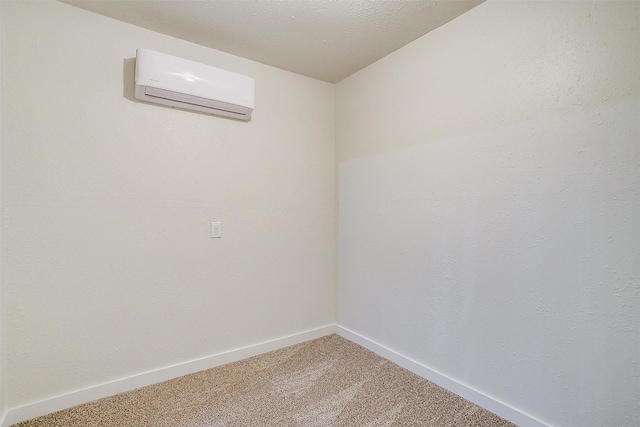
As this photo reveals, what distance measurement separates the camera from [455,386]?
73.5 inches

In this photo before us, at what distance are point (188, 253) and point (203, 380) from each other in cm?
88

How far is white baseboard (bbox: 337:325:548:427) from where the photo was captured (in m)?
1.57

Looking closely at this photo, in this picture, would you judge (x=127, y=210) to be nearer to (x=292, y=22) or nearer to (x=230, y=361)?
(x=230, y=361)

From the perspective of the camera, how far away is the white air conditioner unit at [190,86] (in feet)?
5.81

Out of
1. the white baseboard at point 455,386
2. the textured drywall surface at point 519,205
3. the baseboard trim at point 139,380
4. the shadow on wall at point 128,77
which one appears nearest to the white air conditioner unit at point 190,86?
the shadow on wall at point 128,77

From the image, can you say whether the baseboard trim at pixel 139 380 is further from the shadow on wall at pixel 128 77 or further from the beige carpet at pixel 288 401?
the shadow on wall at pixel 128 77

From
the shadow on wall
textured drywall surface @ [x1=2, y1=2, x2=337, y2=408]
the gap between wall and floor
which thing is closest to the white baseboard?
the gap between wall and floor

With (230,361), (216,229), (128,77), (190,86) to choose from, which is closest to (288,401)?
(230,361)

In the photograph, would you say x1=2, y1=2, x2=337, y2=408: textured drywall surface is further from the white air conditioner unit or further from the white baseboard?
the white baseboard

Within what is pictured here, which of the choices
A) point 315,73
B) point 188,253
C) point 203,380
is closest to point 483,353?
point 203,380

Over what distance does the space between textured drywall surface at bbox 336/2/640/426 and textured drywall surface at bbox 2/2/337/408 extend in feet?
2.90

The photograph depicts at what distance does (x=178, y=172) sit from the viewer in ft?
6.73

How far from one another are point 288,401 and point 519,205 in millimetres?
1750

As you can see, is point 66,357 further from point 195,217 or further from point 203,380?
point 195,217
